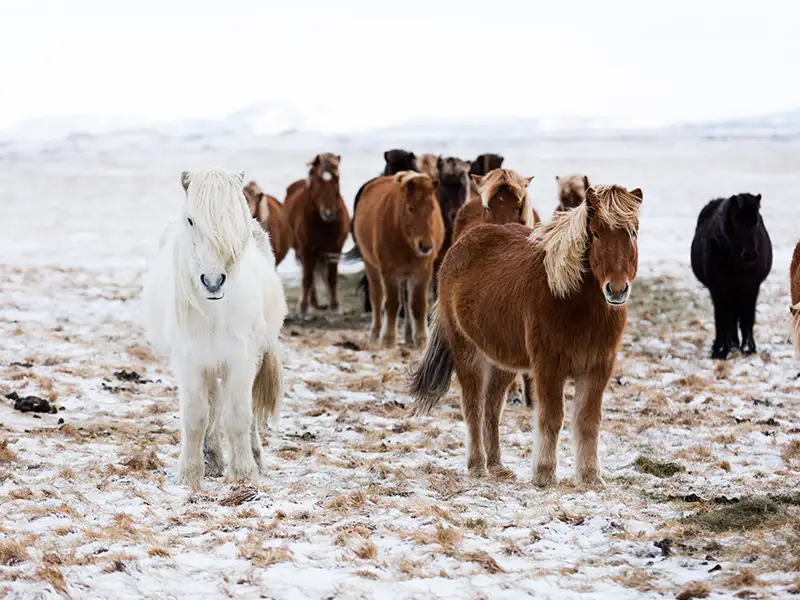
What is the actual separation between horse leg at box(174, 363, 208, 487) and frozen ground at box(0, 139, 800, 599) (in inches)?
8.1

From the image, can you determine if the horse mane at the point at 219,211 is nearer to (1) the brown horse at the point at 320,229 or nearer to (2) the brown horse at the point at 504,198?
(2) the brown horse at the point at 504,198

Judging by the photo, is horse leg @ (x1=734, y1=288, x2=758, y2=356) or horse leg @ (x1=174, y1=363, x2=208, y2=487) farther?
horse leg @ (x1=734, y1=288, x2=758, y2=356)

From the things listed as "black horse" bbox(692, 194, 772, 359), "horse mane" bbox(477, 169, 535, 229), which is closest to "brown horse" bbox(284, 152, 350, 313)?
"black horse" bbox(692, 194, 772, 359)

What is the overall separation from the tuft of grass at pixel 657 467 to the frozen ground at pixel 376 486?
0.07 ft

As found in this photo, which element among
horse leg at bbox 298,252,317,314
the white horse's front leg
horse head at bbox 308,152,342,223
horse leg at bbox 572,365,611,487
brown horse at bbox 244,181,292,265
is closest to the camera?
horse leg at bbox 572,365,611,487

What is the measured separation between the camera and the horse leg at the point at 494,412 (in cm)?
655

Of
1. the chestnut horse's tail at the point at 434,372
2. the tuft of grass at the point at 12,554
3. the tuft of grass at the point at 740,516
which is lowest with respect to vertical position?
the tuft of grass at the point at 740,516

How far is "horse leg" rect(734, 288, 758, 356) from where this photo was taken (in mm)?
11398

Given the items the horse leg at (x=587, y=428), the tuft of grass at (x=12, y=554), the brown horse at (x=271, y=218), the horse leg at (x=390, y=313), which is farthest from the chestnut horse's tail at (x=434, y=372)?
the brown horse at (x=271, y=218)

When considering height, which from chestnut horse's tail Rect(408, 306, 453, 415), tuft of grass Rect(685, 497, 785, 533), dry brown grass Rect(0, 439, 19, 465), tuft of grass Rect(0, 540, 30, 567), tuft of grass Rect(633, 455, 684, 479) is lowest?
tuft of grass Rect(633, 455, 684, 479)

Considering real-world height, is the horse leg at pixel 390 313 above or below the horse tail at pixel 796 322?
below

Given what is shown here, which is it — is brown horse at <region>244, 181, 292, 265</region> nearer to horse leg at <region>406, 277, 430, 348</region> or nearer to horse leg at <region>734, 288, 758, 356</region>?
horse leg at <region>406, 277, 430, 348</region>

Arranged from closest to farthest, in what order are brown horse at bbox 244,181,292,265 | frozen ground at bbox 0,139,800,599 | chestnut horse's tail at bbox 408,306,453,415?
frozen ground at bbox 0,139,800,599, chestnut horse's tail at bbox 408,306,453,415, brown horse at bbox 244,181,292,265

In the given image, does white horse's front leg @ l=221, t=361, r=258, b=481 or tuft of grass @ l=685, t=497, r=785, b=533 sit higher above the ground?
white horse's front leg @ l=221, t=361, r=258, b=481
